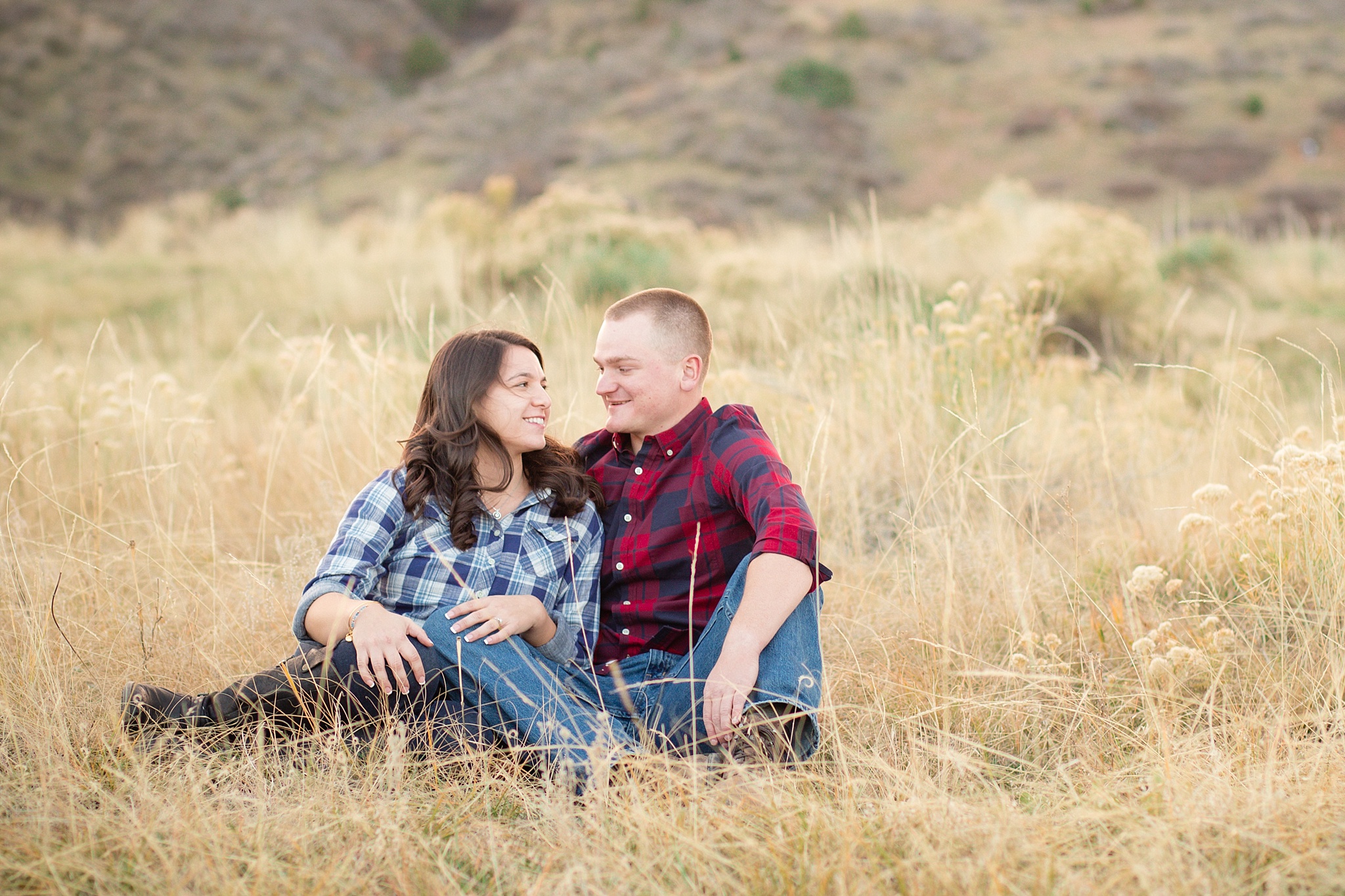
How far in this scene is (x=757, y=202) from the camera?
64.6ft

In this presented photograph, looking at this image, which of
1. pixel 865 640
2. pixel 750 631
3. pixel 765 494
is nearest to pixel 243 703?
pixel 750 631

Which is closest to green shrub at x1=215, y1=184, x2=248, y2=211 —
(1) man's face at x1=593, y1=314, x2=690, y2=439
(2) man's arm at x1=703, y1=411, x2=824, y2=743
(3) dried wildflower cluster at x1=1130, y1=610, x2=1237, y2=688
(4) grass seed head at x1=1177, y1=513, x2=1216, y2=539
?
(1) man's face at x1=593, y1=314, x2=690, y2=439

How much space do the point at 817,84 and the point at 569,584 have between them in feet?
83.2

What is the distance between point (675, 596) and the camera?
8.11 ft

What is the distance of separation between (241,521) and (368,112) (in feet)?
83.8

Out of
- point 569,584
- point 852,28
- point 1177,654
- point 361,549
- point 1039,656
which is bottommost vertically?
point 1039,656

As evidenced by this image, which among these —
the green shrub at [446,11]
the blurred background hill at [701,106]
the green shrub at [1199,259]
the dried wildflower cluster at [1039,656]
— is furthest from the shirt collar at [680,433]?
the green shrub at [446,11]

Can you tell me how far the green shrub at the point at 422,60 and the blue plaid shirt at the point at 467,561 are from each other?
3092cm

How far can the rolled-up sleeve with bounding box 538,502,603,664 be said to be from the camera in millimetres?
2471

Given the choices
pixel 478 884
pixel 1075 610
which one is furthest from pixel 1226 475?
pixel 478 884

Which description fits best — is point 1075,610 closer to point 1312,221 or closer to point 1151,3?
point 1312,221

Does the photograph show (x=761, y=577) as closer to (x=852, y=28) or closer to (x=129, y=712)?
(x=129, y=712)

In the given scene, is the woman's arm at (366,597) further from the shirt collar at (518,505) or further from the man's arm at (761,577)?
the man's arm at (761,577)

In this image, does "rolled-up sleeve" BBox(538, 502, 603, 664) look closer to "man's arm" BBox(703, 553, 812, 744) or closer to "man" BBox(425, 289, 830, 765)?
"man" BBox(425, 289, 830, 765)
